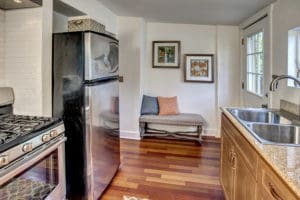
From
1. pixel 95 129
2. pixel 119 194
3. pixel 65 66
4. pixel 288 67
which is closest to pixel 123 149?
pixel 119 194

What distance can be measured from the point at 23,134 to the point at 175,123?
2923 mm

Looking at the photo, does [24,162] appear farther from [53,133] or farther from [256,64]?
[256,64]

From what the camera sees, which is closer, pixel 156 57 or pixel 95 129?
pixel 95 129

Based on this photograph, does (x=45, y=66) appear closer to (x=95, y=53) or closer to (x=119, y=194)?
(x=95, y=53)

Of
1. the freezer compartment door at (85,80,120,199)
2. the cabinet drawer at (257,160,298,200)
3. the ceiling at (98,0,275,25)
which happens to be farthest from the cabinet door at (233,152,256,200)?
the ceiling at (98,0,275,25)

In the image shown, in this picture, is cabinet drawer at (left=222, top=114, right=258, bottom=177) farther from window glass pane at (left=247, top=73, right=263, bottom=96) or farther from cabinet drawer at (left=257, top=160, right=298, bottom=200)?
window glass pane at (left=247, top=73, right=263, bottom=96)

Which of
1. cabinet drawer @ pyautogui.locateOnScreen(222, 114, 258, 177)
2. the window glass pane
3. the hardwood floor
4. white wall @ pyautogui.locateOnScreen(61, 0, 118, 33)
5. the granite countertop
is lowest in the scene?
the hardwood floor

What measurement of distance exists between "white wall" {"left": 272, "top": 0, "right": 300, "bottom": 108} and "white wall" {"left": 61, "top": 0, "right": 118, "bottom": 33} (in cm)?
213

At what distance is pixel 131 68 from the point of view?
415 centimetres

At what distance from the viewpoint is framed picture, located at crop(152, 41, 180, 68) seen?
4.43 metres

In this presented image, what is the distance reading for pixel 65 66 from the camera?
2.10 metres

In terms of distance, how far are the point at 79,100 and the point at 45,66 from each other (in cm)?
42

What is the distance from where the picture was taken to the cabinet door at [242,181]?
1.34 meters

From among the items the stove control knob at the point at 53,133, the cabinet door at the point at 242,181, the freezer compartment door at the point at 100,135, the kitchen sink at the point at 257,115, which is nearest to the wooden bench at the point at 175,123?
the freezer compartment door at the point at 100,135
